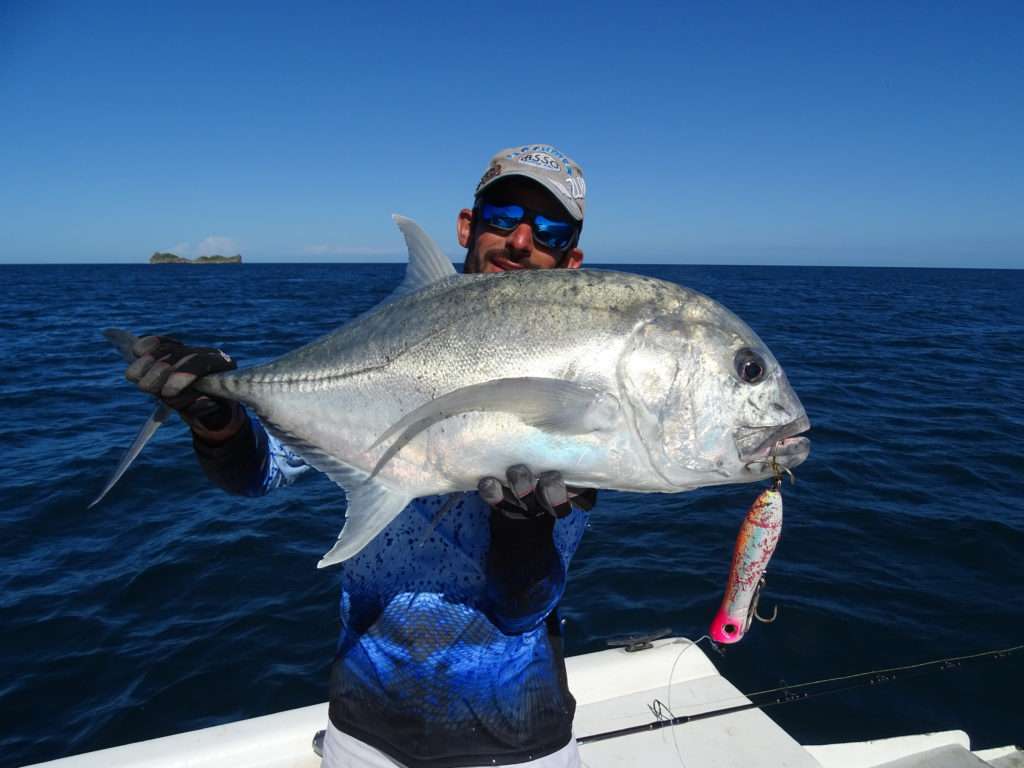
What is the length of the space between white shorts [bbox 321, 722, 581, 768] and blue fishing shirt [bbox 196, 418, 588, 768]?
3 centimetres

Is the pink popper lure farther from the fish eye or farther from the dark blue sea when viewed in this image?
the dark blue sea

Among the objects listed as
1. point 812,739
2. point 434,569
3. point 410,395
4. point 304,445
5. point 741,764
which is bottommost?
point 812,739

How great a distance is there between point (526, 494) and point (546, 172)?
4.73 ft

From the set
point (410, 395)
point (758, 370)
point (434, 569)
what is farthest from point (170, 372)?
point (758, 370)

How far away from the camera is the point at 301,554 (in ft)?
25.2

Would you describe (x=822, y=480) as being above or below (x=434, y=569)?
below

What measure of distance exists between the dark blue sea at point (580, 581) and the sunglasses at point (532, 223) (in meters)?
4.64

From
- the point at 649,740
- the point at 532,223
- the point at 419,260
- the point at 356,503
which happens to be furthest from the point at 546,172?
the point at 649,740

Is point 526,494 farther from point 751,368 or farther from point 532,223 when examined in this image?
point 532,223

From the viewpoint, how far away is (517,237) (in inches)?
110

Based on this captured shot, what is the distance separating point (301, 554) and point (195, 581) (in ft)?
3.87

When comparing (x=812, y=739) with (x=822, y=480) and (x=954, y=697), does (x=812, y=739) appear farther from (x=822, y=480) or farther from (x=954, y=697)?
(x=822, y=480)

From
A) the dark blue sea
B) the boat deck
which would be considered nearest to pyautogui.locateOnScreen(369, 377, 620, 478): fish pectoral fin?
the boat deck

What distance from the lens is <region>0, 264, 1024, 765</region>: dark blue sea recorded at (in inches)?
212
